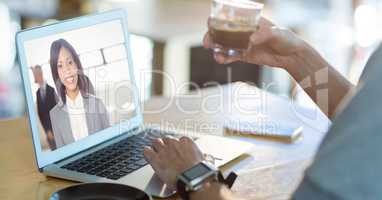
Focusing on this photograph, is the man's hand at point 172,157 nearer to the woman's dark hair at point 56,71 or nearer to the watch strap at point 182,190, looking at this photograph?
the watch strap at point 182,190

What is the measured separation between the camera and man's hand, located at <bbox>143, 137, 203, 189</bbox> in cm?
115

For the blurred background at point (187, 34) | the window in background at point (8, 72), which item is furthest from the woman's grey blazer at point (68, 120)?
the window in background at point (8, 72)

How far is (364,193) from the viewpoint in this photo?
83 centimetres

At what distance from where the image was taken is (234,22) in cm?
121

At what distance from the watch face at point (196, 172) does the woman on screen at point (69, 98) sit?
34cm

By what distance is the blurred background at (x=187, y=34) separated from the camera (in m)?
3.00

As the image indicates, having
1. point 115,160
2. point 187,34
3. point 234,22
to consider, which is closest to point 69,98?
point 115,160

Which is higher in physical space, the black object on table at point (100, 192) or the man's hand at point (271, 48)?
the man's hand at point (271, 48)

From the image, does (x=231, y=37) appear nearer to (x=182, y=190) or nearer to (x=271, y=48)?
(x=271, y=48)

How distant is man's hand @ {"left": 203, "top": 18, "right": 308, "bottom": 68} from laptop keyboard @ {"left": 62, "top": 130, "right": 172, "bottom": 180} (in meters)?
0.27

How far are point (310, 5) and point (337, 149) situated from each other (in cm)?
313

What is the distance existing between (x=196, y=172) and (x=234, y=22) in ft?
1.02

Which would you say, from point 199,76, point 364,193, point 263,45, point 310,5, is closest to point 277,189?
point 263,45

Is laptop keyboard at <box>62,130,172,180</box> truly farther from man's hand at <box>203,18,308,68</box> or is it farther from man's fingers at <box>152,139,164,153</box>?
man's hand at <box>203,18,308,68</box>
